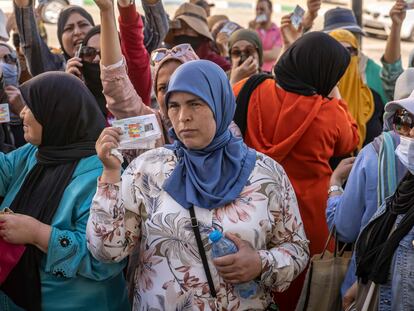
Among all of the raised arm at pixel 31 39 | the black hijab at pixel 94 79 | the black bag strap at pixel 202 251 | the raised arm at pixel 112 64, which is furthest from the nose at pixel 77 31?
the black bag strap at pixel 202 251

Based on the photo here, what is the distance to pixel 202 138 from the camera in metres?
2.92

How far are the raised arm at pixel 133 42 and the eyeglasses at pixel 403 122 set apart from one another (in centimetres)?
168

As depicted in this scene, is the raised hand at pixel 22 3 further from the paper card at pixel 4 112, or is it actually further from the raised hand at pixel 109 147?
the raised hand at pixel 109 147

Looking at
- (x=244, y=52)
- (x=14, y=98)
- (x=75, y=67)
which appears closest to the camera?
(x=75, y=67)

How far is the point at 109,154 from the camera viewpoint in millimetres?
2801

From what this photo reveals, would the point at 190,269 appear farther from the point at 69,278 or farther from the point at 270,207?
the point at 69,278

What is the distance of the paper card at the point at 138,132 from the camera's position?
9.20ft

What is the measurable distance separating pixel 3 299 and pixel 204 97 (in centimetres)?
132

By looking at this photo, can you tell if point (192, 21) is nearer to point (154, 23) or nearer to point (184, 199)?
point (154, 23)

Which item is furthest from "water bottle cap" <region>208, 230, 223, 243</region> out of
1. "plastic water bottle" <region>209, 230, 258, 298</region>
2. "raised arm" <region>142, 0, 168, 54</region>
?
"raised arm" <region>142, 0, 168, 54</region>

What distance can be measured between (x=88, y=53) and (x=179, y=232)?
6.46ft

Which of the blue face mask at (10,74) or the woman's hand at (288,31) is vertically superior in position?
the woman's hand at (288,31)

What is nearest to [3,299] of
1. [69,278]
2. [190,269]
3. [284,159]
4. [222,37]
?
[69,278]

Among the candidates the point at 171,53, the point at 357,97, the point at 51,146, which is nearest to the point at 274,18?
the point at 357,97
